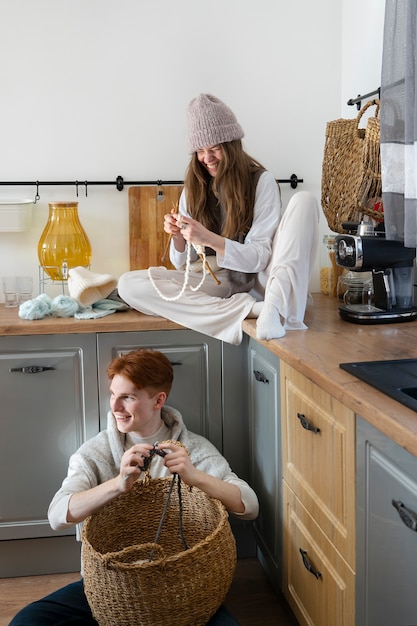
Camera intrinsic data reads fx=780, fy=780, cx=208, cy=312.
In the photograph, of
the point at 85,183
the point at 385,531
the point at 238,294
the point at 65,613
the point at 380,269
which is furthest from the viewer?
the point at 85,183

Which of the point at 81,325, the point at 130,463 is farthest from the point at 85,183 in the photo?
the point at 130,463

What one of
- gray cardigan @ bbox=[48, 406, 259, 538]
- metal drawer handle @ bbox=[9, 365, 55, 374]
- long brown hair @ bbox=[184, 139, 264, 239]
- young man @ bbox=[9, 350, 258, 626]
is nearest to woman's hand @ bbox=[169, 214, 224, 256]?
long brown hair @ bbox=[184, 139, 264, 239]

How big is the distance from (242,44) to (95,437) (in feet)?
5.36

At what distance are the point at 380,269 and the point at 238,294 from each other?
0.47m

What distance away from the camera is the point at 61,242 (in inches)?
113

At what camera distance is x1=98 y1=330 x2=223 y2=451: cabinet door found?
252cm

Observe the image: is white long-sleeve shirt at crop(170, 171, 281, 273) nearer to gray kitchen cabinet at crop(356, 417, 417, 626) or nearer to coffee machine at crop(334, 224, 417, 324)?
coffee machine at crop(334, 224, 417, 324)

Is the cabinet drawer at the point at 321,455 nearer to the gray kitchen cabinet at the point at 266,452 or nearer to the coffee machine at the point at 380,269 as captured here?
the gray kitchen cabinet at the point at 266,452

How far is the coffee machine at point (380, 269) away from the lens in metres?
2.21

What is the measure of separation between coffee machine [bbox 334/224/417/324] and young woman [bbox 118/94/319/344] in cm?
12

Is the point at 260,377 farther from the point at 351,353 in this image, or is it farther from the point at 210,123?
the point at 210,123

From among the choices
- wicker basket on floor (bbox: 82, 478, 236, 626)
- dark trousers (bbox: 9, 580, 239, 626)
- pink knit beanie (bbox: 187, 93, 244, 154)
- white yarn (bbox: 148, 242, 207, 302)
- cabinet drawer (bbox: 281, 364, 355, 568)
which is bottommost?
dark trousers (bbox: 9, 580, 239, 626)

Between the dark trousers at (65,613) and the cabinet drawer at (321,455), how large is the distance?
0.37m

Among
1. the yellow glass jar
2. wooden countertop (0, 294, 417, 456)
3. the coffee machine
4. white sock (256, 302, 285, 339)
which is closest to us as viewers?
wooden countertop (0, 294, 417, 456)
